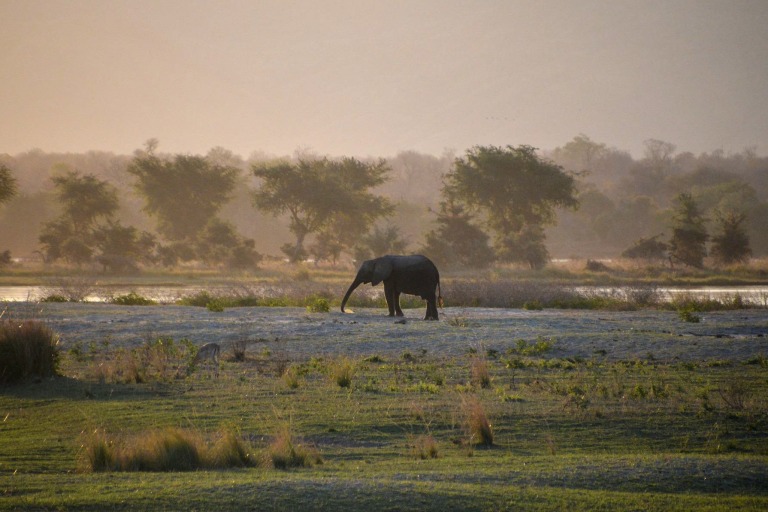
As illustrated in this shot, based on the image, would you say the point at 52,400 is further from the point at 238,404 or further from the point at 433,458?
the point at 433,458

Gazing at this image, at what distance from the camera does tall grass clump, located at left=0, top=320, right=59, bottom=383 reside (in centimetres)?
1436

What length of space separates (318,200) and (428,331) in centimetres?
4570

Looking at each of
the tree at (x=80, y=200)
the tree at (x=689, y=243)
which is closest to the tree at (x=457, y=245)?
the tree at (x=689, y=243)

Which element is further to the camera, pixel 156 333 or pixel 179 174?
pixel 179 174

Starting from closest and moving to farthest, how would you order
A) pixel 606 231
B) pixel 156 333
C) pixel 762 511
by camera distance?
pixel 762 511 → pixel 156 333 → pixel 606 231

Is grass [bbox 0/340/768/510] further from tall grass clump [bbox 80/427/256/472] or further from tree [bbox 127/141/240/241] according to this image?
tree [bbox 127/141/240/241]

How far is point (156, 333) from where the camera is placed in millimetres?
20266

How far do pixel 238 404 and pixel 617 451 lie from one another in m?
5.55

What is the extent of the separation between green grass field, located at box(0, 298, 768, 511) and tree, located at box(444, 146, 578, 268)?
42868 mm

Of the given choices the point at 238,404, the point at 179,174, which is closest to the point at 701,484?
the point at 238,404

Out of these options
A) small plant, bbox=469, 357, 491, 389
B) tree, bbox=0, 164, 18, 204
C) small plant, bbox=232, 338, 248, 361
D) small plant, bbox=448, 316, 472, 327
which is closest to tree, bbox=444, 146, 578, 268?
tree, bbox=0, 164, 18, 204

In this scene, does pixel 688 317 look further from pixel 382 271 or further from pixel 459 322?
pixel 382 271

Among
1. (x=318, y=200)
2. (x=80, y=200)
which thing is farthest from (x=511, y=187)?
(x=80, y=200)

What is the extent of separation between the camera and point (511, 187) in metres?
64.4
